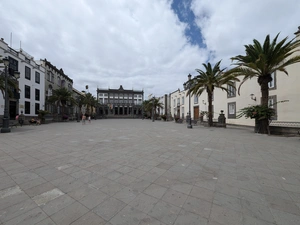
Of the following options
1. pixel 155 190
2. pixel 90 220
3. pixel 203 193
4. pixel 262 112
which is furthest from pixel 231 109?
pixel 90 220

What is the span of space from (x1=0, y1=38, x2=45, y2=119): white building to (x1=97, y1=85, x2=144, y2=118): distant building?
3286 centimetres

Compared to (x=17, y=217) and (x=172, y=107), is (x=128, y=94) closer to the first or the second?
(x=172, y=107)

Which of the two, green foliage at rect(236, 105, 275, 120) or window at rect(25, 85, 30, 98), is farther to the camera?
window at rect(25, 85, 30, 98)

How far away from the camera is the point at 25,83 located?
2073cm

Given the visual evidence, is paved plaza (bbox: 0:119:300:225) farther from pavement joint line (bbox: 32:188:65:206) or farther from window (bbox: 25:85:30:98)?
window (bbox: 25:85:30:98)

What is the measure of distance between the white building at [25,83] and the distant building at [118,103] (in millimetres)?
32858

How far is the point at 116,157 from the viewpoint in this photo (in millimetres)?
4648

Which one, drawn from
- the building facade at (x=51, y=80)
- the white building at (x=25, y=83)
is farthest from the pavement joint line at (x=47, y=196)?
the building facade at (x=51, y=80)

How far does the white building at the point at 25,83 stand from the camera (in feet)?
59.9

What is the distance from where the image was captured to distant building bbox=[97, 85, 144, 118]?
57938 millimetres

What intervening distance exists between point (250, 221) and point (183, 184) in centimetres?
122

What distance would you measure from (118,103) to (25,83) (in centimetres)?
3854

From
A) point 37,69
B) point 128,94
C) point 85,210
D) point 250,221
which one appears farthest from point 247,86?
point 128,94

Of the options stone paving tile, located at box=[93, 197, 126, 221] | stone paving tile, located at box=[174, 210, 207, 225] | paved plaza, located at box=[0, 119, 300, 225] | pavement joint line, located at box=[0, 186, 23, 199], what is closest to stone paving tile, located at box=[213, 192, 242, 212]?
paved plaza, located at box=[0, 119, 300, 225]
